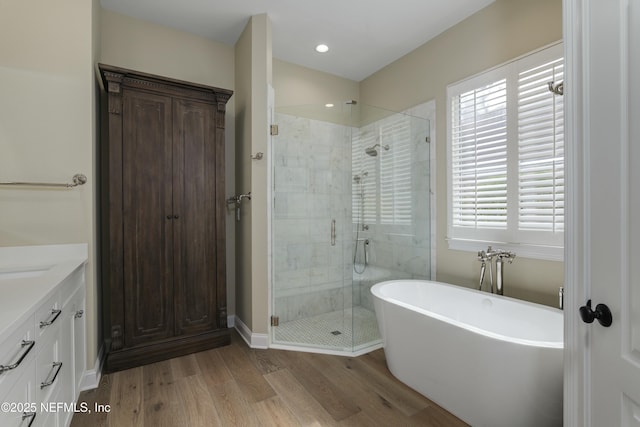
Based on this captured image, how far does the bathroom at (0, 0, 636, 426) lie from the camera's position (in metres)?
1.85

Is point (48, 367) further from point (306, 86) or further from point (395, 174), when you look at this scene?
point (306, 86)

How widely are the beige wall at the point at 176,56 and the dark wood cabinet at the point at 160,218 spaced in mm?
448

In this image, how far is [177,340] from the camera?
242 centimetres

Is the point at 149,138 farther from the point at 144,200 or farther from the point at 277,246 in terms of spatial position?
the point at 277,246

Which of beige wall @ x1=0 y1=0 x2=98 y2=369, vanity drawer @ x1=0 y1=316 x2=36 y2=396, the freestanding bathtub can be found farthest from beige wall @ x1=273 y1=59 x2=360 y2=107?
vanity drawer @ x1=0 y1=316 x2=36 y2=396

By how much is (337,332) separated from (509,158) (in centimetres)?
207

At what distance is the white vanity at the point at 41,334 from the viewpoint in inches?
34.8

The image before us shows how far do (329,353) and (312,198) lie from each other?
1.44 metres

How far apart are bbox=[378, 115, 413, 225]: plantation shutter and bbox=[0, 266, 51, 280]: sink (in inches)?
103

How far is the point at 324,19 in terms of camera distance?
2611 millimetres

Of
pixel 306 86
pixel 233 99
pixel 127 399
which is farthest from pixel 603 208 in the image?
pixel 306 86

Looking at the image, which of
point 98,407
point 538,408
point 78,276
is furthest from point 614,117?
point 98,407

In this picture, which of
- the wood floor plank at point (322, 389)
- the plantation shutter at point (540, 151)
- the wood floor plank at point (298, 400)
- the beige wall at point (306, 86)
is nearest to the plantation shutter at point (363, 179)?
the beige wall at point (306, 86)

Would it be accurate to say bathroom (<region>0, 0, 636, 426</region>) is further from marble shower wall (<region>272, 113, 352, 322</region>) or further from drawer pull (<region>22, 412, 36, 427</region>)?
drawer pull (<region>22, 412, 36, 427</region>)
